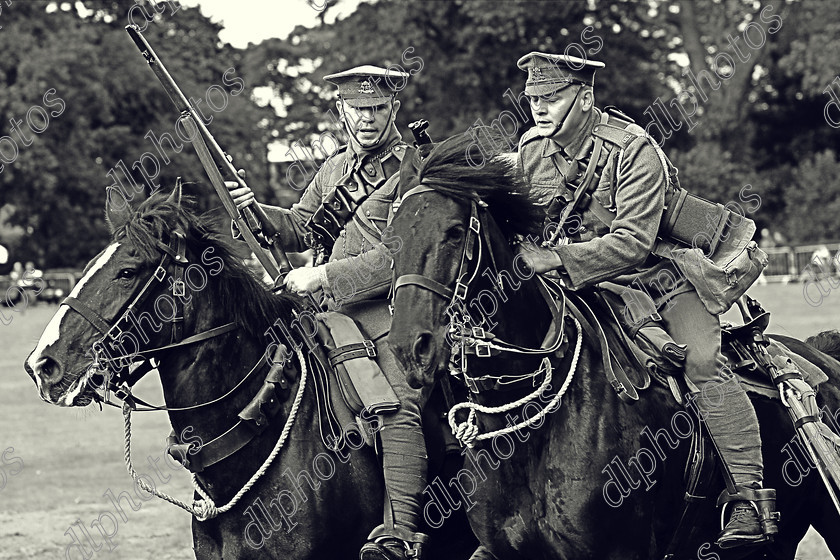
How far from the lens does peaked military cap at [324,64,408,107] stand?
24.5 ft

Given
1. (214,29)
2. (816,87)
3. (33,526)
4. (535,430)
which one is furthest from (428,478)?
(214,29)

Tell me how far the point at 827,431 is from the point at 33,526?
362 inches

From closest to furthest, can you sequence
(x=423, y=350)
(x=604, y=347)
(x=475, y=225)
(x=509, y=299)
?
(x=423, y=350) → (x=475, y=225) → (x=509, y=299) → (x=604, y=347)

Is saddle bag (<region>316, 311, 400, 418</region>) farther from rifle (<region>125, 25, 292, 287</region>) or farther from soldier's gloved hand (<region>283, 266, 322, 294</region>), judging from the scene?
rifle (<region>125, 25, 292, 287</region>)

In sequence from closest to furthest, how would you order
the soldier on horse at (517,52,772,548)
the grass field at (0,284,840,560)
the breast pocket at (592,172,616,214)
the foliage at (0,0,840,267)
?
the soldier on horse at (517,52,772,548), the breast pocket at (592,172,616,214), the grass field at (0,284,840,560), the foliage at (0,0,840,267)

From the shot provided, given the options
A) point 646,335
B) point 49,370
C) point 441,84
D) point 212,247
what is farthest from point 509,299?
point 441,84

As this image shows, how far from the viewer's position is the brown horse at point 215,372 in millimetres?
6242

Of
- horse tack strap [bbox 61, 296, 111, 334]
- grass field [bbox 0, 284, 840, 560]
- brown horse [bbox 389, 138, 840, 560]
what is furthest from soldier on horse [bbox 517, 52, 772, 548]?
grass field [bbox 0, 284, 840, 560]

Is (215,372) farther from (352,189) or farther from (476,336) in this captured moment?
(476,336)

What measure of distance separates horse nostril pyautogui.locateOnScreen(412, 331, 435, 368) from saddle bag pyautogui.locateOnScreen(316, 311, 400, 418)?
5.47ft

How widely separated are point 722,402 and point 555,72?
196cm

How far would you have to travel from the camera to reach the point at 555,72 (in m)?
6.43

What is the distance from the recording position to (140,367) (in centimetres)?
649

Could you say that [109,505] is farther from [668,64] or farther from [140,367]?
[668,64]
